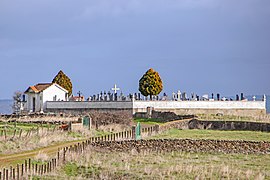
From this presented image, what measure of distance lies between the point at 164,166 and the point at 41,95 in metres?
52.4

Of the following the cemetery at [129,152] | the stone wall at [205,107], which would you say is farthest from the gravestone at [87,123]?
the stone wall at [205,107]

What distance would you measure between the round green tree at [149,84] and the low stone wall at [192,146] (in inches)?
2169

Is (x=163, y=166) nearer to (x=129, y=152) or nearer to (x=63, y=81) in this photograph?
(x=129, y=152)

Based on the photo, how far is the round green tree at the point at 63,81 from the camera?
8556cm

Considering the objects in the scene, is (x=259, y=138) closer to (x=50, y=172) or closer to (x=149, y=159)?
(x=149, y=159)

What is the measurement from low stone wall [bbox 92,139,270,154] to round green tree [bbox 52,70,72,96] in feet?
190

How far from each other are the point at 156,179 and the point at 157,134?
19879 mm

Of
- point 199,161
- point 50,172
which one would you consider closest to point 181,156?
point 199,161

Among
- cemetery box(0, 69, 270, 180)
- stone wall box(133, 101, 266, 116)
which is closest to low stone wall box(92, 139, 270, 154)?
cemetery box(0, 69, 270, 180)

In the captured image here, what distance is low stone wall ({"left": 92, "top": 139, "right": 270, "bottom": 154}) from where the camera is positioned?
2664 cm

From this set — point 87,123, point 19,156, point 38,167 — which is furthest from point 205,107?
point 38,167

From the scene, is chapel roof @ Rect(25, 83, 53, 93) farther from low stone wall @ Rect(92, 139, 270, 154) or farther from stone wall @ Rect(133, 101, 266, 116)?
low stone wall @ Rect(92, 139, 270, 154)

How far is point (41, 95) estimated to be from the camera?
71.5 metres

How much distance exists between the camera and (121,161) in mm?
22656
